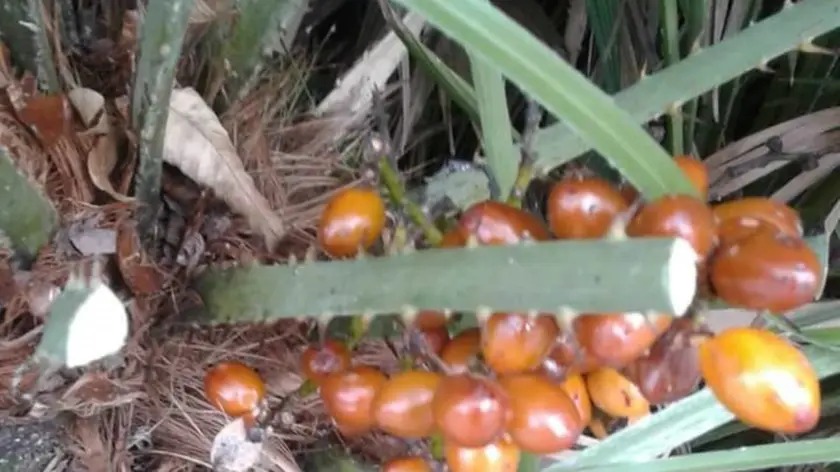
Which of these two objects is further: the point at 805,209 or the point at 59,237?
the point at 805,209

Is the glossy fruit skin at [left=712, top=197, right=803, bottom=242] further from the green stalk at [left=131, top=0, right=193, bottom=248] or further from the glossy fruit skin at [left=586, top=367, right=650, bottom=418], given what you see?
the green stalk at [left=131, top=0, right=193, bottom=248]

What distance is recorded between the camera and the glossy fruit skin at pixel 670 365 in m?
0.27

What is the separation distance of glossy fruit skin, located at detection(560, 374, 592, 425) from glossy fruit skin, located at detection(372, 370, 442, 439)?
5 cm

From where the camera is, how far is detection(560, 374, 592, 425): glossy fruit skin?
13.3 inches

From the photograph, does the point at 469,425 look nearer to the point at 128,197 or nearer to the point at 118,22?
the point at 128,197

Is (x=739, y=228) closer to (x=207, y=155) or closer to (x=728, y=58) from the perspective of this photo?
(x=728, y=58)

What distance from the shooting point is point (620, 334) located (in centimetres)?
27

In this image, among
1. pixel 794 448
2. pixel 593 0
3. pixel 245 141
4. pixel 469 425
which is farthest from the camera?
pixel 593 0

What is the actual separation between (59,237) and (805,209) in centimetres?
50

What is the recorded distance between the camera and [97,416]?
467 mm

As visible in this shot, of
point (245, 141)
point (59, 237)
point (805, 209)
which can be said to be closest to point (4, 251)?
point (59, 237)

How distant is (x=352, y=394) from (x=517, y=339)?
0.10 metres

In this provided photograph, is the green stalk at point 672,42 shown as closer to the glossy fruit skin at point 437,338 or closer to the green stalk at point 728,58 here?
the green stalk at point 728,58

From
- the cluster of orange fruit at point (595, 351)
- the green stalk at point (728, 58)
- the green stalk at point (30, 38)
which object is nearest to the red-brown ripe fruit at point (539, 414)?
the cluster of orange fruit at point (595, 351)
